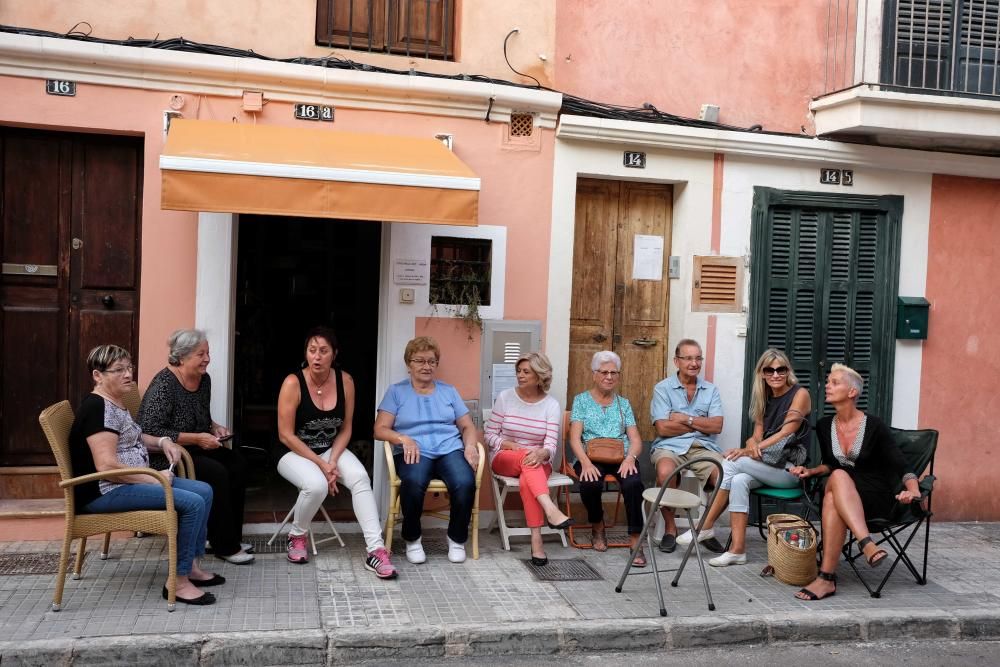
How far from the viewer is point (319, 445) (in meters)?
6.60

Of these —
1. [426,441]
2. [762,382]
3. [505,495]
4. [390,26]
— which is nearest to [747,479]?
[762,382]

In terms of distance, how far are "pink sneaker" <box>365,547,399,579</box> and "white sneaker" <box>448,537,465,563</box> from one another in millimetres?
467

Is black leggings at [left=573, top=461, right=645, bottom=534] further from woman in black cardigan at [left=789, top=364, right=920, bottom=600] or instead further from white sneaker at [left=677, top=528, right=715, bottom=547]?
woman in black cardigan at [left=789, top=364, right=920, bottom=600]

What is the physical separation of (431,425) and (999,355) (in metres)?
5.35

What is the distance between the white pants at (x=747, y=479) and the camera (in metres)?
6.77

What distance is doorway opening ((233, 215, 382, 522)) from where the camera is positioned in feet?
28.9

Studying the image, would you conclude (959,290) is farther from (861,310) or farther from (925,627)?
(925,627)

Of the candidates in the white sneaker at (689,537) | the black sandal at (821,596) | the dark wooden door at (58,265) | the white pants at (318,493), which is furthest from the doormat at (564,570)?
the dark wooden door at (58,265)

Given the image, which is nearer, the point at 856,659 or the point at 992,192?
the point at 856,659

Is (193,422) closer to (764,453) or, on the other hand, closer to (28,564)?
(28,564)

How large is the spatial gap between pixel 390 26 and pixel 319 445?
3314mm

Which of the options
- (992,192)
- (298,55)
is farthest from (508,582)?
(992,192)

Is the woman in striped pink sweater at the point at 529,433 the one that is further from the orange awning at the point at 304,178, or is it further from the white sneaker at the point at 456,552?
the orange awning at the point at 304,178

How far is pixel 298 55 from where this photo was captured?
7078 mm
